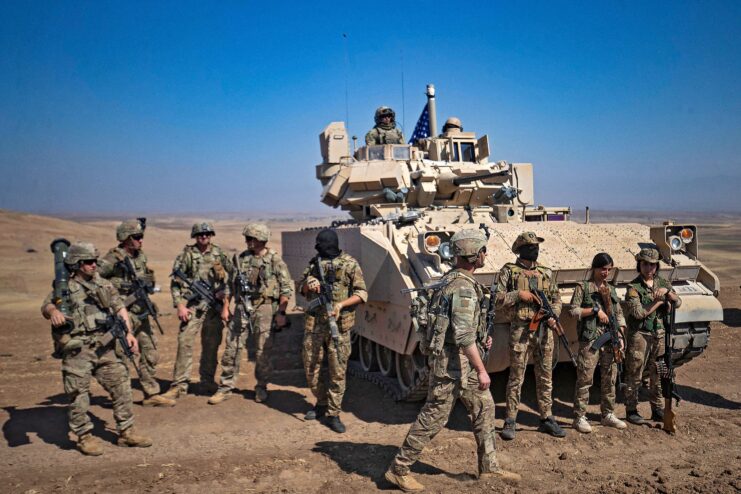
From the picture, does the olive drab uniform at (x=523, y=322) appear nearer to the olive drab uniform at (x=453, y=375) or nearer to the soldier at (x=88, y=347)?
the olive drab uniform at (x=453, y=375)

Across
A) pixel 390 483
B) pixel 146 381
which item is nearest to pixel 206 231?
pixel 146 381

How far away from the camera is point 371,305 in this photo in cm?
767

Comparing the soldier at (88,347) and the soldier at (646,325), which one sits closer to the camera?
the soldier at (88,347)

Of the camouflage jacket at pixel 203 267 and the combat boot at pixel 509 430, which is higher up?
the camouflage jacket at pixel 203 267

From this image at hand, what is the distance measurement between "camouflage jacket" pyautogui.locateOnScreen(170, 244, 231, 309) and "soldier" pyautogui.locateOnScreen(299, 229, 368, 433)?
5.06 feet

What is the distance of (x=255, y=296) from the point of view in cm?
693

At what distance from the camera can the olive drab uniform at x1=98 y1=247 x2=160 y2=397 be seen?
6.58 meters

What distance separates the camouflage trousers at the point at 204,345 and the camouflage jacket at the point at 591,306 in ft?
14.1

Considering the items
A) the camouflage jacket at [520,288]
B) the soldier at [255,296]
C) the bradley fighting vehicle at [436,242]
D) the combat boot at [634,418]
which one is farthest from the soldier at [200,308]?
the combat boot at [634,418]

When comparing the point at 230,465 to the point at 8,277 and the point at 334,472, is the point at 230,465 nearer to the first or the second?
the point at 334,472

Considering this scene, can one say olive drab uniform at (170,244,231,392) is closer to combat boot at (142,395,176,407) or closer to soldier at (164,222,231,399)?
soldier at (164,222,231,399)

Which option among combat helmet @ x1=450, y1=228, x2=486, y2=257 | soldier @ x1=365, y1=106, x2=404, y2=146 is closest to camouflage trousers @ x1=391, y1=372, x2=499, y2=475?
combat helmet @ x1=450, y1=228, x2=486, y2=257

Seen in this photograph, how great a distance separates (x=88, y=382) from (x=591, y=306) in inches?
190

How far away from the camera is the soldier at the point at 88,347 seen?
16.8ft
